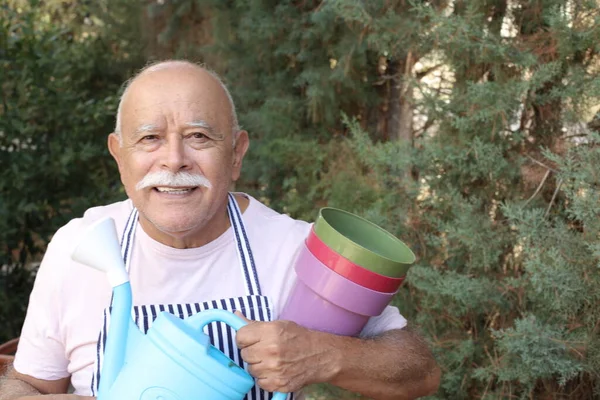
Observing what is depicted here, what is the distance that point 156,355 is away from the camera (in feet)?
4.12

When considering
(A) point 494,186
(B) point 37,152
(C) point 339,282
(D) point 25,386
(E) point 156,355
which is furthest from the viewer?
(B) point 37,152

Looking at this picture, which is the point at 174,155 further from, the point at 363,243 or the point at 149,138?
the point at 363,243

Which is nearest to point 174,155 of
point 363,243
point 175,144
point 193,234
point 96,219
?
point 175,144

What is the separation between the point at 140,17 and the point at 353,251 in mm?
3958

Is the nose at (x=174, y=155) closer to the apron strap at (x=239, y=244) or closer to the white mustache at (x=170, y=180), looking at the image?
the white mustache at (x=170, y=180)

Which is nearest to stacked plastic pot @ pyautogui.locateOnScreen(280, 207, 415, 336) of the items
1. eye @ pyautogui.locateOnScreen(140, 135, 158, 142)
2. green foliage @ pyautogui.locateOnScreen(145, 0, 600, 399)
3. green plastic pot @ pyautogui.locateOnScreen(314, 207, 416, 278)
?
green plastic pot @ pyautogui.locateOnScreen(314, 207, 416, 278)

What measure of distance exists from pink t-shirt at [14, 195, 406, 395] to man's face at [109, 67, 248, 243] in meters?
0.10

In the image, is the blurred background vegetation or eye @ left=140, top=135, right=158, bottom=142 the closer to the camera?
eye @ left=140, top=135, right=158, bottom=142

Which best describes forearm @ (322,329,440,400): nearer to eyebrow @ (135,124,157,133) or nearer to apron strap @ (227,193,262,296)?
apron strap @ (227,193,262,296)

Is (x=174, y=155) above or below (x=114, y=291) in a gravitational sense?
above

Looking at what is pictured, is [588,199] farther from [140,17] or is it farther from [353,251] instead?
[140,17]

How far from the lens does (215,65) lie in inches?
175

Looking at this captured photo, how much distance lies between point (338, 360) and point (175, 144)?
574 mm

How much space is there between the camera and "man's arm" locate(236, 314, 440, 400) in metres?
1.35
